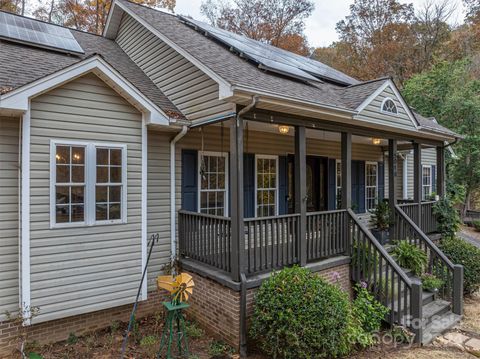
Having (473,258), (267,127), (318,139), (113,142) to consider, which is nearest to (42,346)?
(113,142)

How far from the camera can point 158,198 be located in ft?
19.7

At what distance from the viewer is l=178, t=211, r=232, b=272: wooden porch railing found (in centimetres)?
525

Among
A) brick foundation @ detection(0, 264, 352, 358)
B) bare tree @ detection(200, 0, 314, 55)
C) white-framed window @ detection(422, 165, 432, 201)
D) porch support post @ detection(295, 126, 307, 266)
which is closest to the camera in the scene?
brick foundation @ detection(0, 264, 352, 358)

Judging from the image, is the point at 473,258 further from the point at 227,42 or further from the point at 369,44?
the point at 369,44

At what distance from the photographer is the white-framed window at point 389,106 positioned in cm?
714

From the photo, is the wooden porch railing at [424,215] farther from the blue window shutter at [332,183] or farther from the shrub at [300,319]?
the shrub at [300,319]

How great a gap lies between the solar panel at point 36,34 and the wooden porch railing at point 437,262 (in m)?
8.29

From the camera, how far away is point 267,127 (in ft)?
23.4

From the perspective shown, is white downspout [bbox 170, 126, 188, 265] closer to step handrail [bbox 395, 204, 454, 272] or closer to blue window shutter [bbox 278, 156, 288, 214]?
blue window shutter [bbox 278, 156, 288, 214]

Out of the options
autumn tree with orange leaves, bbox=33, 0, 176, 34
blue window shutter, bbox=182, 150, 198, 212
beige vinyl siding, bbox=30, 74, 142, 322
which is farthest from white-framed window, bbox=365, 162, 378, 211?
autumn tree with orange leaves, bbox=33, 0, 176, 34

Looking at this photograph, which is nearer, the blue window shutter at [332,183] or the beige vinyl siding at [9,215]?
the beige vinyl siding at [9,215]

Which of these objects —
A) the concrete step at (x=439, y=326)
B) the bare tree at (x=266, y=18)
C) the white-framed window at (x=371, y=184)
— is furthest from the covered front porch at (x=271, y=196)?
the bare tree at (x=266, y=18)

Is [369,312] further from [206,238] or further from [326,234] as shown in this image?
[206,238]

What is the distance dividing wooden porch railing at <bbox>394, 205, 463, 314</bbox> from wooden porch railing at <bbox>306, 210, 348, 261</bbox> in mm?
2458
